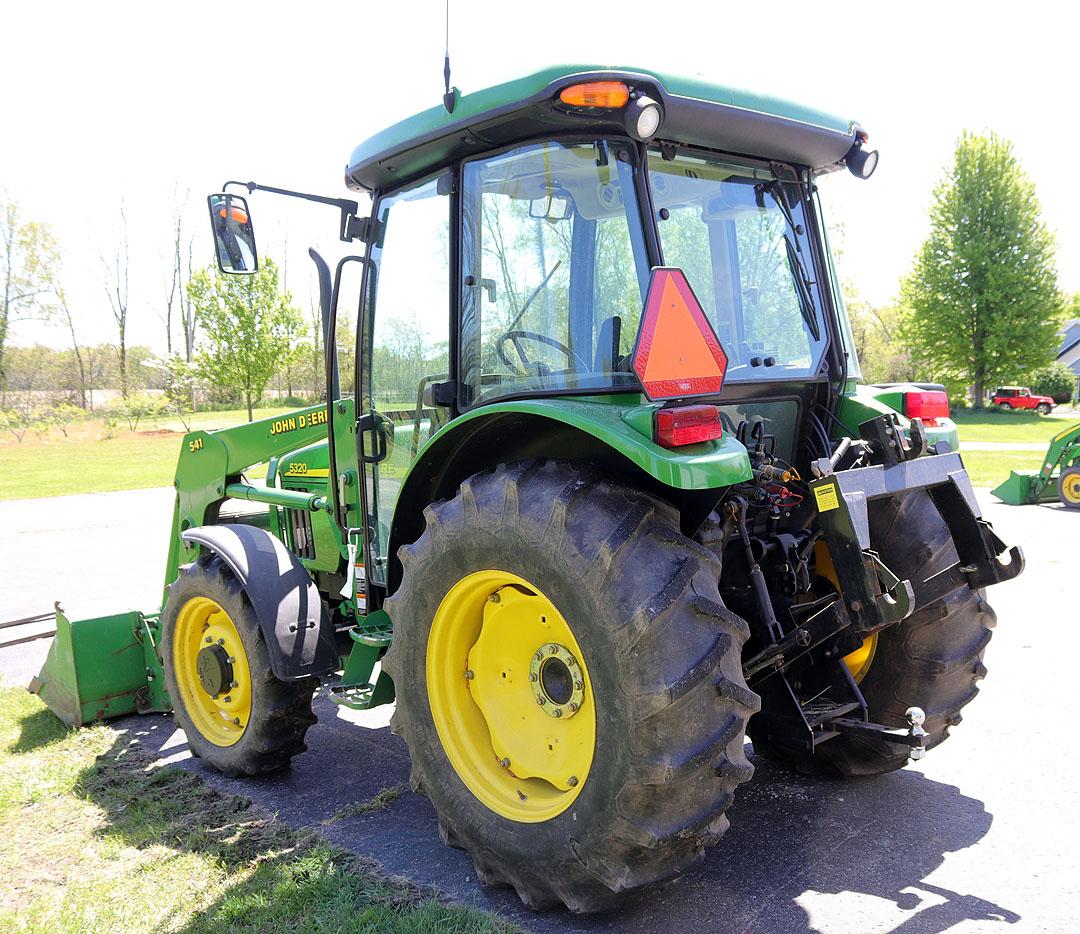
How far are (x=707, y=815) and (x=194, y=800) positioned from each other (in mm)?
2496

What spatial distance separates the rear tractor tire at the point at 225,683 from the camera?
13.1ft

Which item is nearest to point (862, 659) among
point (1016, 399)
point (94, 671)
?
point (94, 671)

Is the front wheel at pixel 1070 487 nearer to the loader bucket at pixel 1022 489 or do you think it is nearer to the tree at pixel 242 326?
the loader bucket at pixel 1022 489

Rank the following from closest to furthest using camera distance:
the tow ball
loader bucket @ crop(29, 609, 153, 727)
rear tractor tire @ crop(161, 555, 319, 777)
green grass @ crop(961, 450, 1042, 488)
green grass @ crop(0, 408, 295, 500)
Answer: the tow ball
rear tractor tire @ crop(161, 555, 319, 777)
loader bucket @ crop(29, 609, 153, 727)
green grass @ crop(961, 450, 1042, 488)
green grass @ crop(0, 408, 295, 500)

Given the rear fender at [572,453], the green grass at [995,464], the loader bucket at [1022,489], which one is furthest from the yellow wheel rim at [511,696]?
the green grass at [995,464]

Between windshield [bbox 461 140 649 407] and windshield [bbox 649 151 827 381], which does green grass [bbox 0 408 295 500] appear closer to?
windshield [bbox 461 140 649 407]

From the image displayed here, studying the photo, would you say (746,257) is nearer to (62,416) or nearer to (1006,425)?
(1006,425)

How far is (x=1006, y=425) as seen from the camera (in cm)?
3108

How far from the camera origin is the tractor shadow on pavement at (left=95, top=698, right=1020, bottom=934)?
2863 mm

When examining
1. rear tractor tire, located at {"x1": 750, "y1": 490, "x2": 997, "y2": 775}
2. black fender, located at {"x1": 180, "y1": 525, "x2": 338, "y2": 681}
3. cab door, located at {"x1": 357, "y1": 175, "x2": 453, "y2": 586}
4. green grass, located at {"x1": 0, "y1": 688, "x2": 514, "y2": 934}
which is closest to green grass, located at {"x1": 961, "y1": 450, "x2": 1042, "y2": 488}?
rear tractor tire, located at {"x1": 750, "y1": 490, "x2": 997, "y2": 775}

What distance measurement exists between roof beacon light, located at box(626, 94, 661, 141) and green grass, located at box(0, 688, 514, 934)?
2.54 meters

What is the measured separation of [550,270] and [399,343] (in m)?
0.93

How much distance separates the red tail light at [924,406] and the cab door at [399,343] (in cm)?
203

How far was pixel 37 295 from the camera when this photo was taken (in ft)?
133
